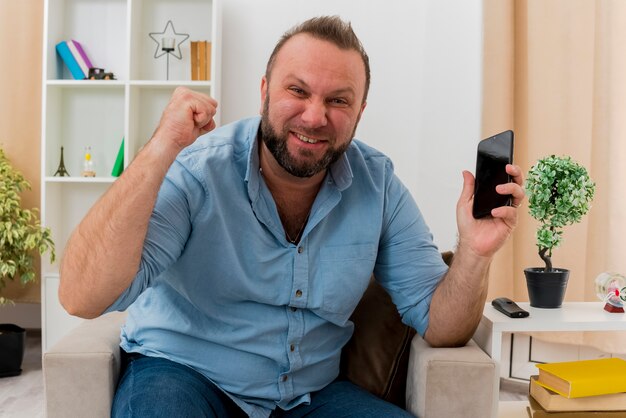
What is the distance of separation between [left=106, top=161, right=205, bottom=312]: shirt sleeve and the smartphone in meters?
0.57

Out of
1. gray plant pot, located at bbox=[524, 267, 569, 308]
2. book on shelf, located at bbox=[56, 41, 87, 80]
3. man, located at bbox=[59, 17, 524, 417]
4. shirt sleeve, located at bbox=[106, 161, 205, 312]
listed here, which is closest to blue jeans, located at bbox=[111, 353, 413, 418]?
man, located at bbox=[59, 17, 524, 417]

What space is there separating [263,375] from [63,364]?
→ 40 centimetres

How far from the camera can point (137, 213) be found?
138 centimetres

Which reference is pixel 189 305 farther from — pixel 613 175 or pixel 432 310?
pixel 613 175

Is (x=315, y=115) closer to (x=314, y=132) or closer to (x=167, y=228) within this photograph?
(x=314, y=132)

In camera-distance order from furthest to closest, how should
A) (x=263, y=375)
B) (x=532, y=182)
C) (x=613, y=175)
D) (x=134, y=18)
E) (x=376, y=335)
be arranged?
1. (x=134, y=18)
2. (x=613, y=175)
3. (x=532, y=182)
4. (x=376, y=335)
5. (x=263, y=375)

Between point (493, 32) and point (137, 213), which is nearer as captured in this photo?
point (137, 213)

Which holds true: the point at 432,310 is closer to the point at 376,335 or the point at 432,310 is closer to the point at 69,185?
the point at 376,335

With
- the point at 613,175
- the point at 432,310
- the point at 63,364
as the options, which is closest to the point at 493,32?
the point at 613,175

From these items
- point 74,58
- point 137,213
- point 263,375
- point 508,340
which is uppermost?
point 74,58

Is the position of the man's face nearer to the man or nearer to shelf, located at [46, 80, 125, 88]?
the man

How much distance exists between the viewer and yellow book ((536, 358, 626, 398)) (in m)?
1.70

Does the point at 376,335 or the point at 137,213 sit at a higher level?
the point at 137,213

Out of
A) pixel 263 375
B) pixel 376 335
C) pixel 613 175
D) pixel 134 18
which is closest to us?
pixel 263 375
